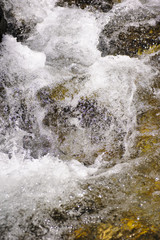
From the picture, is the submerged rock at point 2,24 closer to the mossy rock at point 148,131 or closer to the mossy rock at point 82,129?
the mossy rock at point 82,129

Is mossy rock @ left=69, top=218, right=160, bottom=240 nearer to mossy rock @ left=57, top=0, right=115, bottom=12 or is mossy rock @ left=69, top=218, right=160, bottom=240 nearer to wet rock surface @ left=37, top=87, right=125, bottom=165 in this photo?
wet rock surface @ left=37, top=87, right=125, bottom=165

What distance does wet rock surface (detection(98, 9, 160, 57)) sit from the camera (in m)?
3.18

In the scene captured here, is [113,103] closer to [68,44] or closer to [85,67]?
[85,67]

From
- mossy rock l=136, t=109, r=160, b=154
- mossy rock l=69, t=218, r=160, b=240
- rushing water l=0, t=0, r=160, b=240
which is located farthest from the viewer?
mossy rock l=136, t=109, r=160, b=154

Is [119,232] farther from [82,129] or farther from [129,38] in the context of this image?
[129,38]

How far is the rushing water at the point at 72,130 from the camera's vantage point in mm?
1716

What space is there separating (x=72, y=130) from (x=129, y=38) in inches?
68.3

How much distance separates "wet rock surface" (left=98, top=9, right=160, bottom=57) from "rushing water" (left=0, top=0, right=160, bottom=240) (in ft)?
0.24

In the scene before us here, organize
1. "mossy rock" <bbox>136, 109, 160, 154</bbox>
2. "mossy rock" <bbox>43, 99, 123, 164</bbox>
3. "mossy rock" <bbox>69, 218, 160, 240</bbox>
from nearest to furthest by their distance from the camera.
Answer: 1. "mossy rock" <bbox>69, 218, 160, 240</bbox>
2. "mossy rock" <bbox>136, 109, 160, 154</bbox>
3. "mossy rock" <bbox>43, 99, 123, 164</bbox>

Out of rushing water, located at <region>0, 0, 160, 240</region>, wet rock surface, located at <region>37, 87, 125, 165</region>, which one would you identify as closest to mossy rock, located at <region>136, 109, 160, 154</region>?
rushing water, located at <region>0, 0, 160, 240</region>

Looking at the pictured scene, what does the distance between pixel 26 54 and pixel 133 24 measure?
1686mm

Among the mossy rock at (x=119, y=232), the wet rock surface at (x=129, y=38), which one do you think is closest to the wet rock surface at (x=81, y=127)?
the mossy rock at (x=119, y=232)

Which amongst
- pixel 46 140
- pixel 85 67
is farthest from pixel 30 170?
pixel 85 67

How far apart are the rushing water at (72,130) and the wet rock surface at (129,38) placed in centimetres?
7
